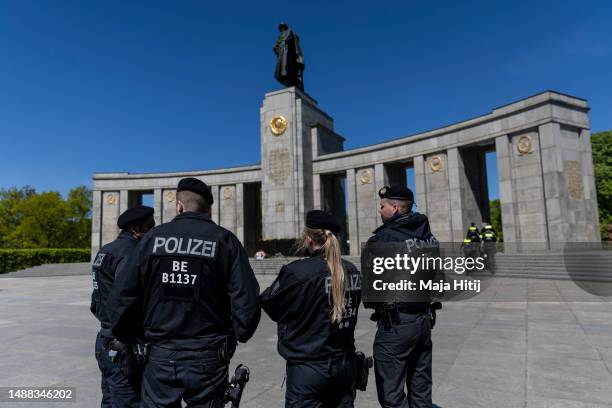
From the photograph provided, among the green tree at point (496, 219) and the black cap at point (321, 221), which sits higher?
the green tree at point (496, 219)

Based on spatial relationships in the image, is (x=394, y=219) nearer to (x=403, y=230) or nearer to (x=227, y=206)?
(x=403, y=230)

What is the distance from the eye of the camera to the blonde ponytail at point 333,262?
8.81 feet

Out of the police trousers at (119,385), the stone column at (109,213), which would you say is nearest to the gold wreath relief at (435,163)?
the police trousers at (119,385)

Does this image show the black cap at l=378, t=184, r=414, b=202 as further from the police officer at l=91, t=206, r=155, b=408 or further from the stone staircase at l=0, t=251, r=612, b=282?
the stone staircase at l=0, t=251, r=612, b=282

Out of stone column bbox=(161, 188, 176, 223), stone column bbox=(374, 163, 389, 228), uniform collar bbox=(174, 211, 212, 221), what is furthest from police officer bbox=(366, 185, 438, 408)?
stone column bbox=(161, 188, 176, 223)

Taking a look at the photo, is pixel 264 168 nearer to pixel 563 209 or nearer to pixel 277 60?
pixel 277 60

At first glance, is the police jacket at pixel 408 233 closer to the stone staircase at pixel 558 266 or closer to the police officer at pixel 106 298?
the police officer at pixel 106 298

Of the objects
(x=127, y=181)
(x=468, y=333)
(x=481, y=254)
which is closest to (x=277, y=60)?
(x=127, y=181)

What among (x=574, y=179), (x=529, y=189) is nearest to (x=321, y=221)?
(x=529, y=189)

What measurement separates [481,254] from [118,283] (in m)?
19.0

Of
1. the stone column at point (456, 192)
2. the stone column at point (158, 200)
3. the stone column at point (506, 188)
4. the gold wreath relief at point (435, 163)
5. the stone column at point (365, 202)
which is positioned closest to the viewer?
the stone column at point (506, 188)

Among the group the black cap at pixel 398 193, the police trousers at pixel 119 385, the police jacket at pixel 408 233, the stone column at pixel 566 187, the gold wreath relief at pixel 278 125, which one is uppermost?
the gold wreath relief at pixel 278 125

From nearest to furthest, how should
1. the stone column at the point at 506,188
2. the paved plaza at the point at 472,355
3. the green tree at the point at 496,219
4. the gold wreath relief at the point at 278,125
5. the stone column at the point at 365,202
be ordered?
the paved plaza at the point at 472,355
the stone column at the point at 506,188
the stone column at the point at 365,202
the gold wreath relief at the point at 278,125
the green tree at the point at 496,219

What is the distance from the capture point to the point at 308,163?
31.4m
